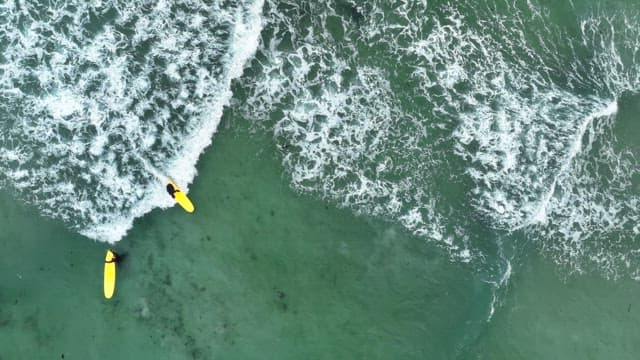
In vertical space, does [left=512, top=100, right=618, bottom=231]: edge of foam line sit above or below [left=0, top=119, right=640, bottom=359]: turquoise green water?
above

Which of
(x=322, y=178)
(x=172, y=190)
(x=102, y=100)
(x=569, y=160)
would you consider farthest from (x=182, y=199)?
(x=569, y=160)

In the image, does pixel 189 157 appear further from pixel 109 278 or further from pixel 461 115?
pixel 461 115

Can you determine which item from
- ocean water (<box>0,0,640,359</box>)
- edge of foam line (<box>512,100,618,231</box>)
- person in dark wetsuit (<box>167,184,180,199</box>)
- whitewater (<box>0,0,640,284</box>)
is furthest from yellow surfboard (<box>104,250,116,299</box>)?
edge of foam line (<box>512,100,618,231</box>)

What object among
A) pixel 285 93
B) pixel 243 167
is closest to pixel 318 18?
pixel 285 93

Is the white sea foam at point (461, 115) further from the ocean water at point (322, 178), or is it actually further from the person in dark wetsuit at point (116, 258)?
the person in dark wetsuit at point (116, 258)

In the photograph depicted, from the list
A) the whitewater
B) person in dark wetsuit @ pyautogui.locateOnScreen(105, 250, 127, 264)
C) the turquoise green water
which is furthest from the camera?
the whitewater

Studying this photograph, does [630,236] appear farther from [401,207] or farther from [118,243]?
[118,243]

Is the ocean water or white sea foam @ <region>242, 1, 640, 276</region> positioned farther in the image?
white sea foam @ <region>242, 1, 640, 276</region>

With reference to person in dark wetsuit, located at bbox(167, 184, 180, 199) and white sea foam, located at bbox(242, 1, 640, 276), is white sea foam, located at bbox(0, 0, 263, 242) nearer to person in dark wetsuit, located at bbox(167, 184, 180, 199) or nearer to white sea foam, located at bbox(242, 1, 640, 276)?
person in dark wetsuit, located at bbox(167, 184, 180, 199)
